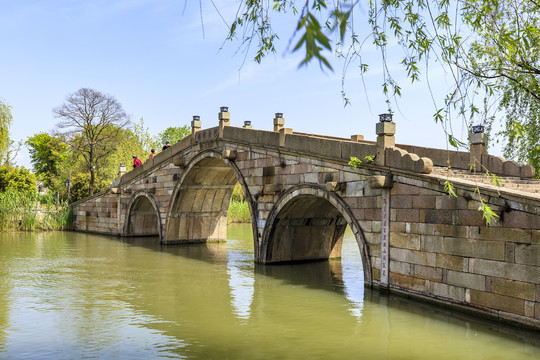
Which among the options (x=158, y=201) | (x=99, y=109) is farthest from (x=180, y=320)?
(x=99, y=109)

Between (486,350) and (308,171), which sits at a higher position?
(308,171)

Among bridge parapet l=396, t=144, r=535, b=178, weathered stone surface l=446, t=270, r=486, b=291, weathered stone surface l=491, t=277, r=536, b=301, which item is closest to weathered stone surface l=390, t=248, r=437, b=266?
weathered stone surface l=446, t=270, r=486, b=291

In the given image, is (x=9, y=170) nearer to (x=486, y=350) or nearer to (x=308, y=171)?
(x=308, y=171)

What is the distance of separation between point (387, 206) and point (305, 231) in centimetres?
474

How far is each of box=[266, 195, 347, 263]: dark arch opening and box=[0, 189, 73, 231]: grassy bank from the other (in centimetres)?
1455

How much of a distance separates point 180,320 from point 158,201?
11645 millimetres

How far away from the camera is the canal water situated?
6.70 metres

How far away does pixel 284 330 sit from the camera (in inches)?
306

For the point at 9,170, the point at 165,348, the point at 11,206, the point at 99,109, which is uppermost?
the point at 99,109

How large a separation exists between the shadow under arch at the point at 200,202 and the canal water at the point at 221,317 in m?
4.21

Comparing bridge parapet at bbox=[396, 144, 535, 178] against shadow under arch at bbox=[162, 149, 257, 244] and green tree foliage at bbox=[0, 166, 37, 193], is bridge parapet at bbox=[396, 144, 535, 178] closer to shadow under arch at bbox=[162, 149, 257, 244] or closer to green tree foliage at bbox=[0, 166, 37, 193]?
shadow under arch at bbox=[162, 149, 257, 244]

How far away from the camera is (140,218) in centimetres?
2248

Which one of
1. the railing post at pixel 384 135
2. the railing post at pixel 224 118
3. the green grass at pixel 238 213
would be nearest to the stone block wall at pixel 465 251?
the railing post at pixel 384 135

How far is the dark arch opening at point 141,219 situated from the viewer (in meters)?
22.0
